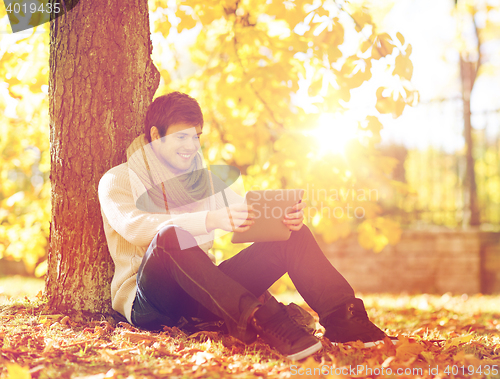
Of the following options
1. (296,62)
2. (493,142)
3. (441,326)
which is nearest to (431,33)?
(493,142)

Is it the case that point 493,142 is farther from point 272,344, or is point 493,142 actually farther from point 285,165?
point 272,344

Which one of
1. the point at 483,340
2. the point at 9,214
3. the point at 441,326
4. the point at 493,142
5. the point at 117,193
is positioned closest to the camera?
the point at 117,193

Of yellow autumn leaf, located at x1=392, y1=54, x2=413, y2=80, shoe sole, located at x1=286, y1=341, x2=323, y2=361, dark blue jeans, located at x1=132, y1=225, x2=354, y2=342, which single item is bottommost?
shoe sole, located at x1=286, y1=341, x2=323, y2=361

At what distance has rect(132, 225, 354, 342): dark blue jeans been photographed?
192cm

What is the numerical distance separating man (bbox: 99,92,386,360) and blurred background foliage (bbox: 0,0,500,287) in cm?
116

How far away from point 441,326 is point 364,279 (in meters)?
3.37

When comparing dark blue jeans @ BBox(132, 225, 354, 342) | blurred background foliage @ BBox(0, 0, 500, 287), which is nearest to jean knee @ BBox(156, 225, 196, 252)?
dark blue jeans @ BBox(132, 225, 354, 342)

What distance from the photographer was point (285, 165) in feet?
12.3

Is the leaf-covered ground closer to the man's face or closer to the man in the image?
the man

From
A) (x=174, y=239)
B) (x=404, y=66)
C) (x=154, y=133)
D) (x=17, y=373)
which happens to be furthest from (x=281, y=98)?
(x=17, y=373)

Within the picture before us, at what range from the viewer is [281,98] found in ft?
13.0

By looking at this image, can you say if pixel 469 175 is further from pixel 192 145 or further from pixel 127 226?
pixel 127 226

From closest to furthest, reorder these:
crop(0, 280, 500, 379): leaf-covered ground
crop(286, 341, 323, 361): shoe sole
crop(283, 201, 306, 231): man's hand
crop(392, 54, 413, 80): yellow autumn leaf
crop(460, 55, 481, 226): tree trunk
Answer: crop(0, 280, 500, 379): leaf-covered ground, crop(286, 341, 323, 361): shoe sole, crop(283, 201, 306, 231): man's hand, crop(392, 54, 413, 80): yellow autumn leaf, crop(460, 55, 481, 226): tree trunk

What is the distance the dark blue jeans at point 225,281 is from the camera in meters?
1.92
